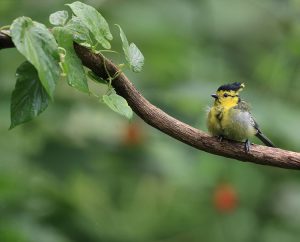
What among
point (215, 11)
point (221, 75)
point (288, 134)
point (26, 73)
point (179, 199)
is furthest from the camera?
point (215, 11)

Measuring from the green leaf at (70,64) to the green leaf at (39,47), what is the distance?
0.29ft

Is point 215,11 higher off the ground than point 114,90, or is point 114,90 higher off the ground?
point 114,90

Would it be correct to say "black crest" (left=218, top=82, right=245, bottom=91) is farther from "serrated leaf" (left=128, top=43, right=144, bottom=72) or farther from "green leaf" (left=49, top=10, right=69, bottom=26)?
"green leaf" (left=49, top=10, right=69, bottom=26)

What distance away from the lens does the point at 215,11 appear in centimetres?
676

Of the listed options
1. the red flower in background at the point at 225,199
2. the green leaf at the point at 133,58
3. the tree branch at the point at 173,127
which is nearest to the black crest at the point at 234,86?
the tree branch at the point at 173,127

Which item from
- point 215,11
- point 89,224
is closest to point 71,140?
point 89,224

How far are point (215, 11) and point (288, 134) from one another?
2365 mm

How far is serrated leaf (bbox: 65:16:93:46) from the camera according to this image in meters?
2.05

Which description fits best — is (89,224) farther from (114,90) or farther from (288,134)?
(114,90)

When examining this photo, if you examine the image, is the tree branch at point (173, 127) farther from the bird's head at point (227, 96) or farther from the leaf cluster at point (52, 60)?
the bird's head at point (227, 96)

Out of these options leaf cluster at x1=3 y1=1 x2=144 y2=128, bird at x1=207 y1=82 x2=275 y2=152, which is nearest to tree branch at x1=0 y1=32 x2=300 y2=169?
leaf cluster at x1=3 y1=1 x2=144 y2=128

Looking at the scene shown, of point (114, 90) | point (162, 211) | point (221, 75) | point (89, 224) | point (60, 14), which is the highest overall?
point (60, 14)

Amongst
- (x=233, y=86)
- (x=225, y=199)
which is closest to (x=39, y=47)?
(x=233, y=86)

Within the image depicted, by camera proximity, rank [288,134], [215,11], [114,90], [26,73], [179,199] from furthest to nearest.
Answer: [215,11] < [179,199] < [288,134] < [114,90] < [26,73]
